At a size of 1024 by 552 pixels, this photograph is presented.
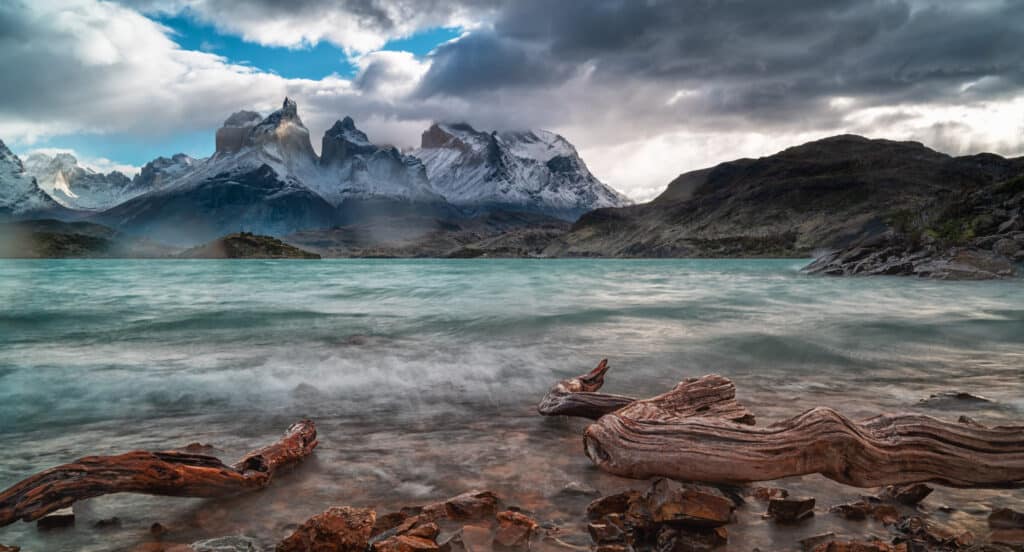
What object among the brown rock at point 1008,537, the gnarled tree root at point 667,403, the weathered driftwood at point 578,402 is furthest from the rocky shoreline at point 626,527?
the weathered driftwood at point 578,402

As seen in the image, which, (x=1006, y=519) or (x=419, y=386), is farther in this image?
A: (x=419, y=386)

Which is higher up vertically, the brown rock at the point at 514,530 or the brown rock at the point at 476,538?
the brown rock at the point at 514,530

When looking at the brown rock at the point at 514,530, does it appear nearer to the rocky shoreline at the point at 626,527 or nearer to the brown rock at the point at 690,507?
the rocky shoreline at the point at 626,527

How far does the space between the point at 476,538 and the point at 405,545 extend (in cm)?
72

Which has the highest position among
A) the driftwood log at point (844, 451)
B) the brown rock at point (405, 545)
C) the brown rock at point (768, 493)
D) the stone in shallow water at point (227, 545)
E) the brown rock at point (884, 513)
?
the driftwood log at point (844, 451)

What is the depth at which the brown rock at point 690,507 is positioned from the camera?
439 centimetres

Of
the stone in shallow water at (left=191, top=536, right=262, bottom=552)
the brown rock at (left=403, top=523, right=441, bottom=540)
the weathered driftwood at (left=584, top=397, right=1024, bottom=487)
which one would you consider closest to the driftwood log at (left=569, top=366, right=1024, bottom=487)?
the weathered driftwood at (left=584, top=397, right=1024, bottom=487)

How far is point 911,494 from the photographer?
512 centimetres

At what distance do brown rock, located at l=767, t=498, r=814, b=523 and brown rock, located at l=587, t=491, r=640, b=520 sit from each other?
1215 mm

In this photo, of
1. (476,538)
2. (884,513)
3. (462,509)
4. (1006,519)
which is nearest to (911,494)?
(884,513)

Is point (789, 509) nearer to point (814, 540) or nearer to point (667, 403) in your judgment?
point (814, 540)

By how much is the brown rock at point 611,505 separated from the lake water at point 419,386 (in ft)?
0.54

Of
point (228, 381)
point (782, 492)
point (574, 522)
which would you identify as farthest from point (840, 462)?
point (228, 381)

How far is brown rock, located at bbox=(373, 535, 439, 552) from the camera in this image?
13.3 feet
